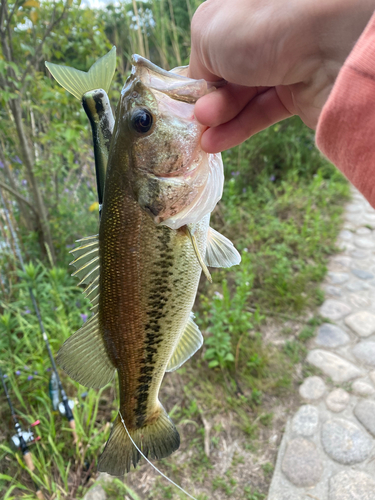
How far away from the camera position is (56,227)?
11.5ft

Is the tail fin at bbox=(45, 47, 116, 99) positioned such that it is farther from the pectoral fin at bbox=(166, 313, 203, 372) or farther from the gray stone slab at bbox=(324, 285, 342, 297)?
the gray stone slab at bbox=(324, 285, 342, 297)

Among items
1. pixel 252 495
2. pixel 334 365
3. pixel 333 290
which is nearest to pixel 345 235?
pixel 333 290

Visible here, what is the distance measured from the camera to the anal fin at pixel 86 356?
46.8 inches

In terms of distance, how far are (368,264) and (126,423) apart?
3.83 meters

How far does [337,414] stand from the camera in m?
2.54

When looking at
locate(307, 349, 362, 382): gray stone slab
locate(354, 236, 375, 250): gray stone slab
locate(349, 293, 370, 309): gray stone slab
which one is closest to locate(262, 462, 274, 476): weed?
locate(307, 349, 362, 382): gray stone slab

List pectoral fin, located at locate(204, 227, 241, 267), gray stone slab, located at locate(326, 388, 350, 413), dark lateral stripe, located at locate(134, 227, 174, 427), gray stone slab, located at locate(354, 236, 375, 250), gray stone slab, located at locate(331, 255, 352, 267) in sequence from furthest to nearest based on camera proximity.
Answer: gray stone slab, located at locate(354, 236, 375, 250) → gray stone slab, located at locate(331, 255, 352, 267) → gray stone slab, located at locate(326, 388, 350, 413) → pectoral fin, located at locate(204, 227, 241, 267) → dark lateral stripe, located at locate(134, 227, 174, 427)

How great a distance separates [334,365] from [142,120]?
275 cm

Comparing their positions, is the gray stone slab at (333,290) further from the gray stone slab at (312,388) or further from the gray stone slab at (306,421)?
the gray stone slab at (306,421)

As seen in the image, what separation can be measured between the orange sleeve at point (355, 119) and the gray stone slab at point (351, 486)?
2.05 meters

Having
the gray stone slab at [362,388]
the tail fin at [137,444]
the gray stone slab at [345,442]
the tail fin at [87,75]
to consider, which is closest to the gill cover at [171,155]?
the tail fin at [87,75]

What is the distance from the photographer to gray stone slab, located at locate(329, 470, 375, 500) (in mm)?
2049

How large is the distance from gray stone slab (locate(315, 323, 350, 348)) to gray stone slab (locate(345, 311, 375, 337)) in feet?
0.45

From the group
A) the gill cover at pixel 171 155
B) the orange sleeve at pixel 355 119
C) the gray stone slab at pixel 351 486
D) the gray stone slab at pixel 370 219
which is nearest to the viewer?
the orange sleeve at pixel 355 119
